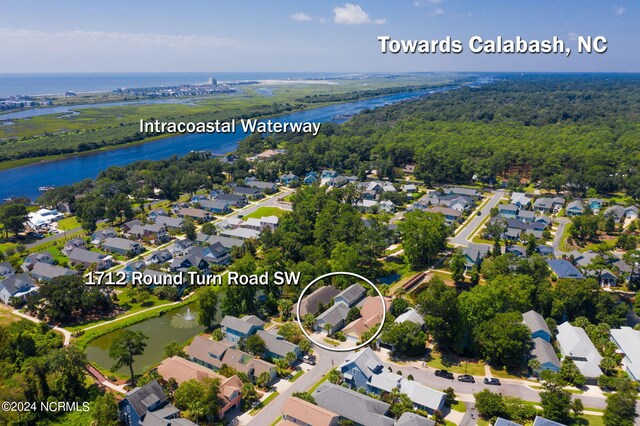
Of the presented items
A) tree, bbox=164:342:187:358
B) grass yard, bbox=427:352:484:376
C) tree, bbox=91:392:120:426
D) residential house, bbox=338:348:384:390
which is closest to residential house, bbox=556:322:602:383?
grass yard, bbox=427:352:484:376

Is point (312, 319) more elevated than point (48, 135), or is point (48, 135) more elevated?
point (48, 135)

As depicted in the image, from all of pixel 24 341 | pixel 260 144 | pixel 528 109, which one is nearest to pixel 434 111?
pixel 528 109

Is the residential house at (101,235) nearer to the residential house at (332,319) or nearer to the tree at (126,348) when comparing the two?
the tree at (126,348)

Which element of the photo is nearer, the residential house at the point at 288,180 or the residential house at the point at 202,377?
the residential house at the point at 202,377

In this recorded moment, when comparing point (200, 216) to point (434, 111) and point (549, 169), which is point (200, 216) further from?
point (434, 111)

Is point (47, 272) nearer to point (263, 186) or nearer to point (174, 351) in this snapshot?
point (174, 351)

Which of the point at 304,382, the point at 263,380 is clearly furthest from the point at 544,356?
the point at 263,380

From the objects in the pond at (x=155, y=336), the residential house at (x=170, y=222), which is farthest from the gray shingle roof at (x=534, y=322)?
the residential house at (x=170, y=222)
